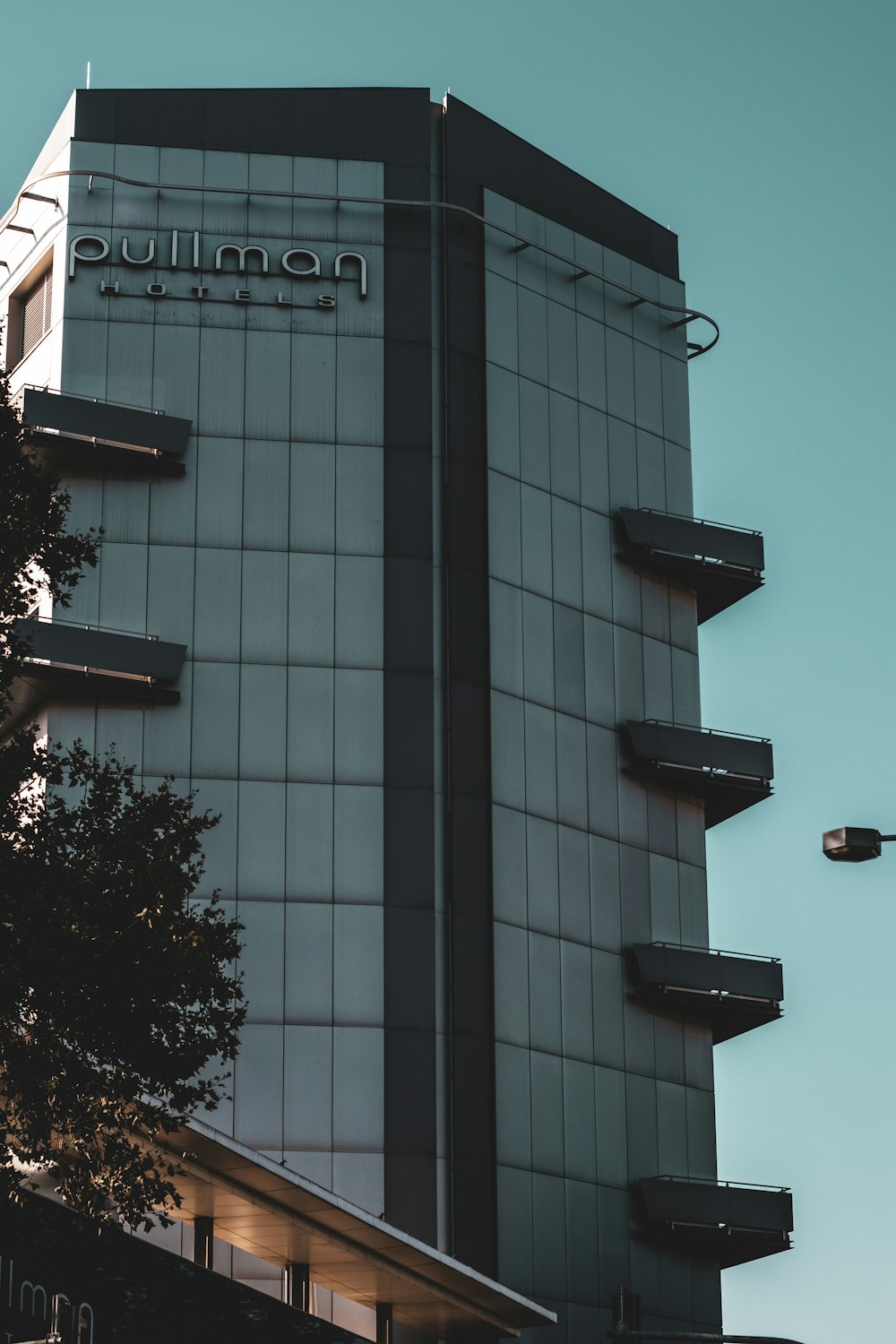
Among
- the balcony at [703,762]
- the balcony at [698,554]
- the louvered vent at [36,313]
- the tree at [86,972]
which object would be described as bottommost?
the tree at [86,972]

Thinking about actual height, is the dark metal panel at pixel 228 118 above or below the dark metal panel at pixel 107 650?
above

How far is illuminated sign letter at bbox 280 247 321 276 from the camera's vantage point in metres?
51.5

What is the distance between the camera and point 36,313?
52.5m

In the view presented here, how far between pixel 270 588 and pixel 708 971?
14629 mm

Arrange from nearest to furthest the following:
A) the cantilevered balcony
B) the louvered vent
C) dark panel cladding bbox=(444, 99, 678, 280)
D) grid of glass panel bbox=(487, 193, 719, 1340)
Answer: the cantilevered balcony < grid of glass panel bbox=(487, 193, 719, 1340) < the louvered vent < dark panel cladding bbox=(444, 99, 678, 280)

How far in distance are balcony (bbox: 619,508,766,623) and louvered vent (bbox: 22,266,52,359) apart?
52.7 feet

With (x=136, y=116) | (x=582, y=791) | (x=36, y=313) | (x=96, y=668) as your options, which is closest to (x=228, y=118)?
(x=136, y=116)

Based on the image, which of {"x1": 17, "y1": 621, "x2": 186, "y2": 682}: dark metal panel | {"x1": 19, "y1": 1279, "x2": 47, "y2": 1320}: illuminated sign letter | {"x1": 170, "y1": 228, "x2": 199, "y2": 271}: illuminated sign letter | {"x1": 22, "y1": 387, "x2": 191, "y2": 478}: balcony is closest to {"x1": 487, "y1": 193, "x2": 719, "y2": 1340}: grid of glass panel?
{"x1": 170, "y1": 228, "x2": 199, "y2": 271}: illuminated sign letter

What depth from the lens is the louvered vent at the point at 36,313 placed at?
51.7 metres

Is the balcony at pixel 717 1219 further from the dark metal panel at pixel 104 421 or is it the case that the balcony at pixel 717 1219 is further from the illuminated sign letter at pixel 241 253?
the illuminated sign letter at pixel 241 253

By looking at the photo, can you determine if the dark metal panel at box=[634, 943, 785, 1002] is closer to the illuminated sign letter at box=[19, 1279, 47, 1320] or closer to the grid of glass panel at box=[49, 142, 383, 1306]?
the grid of glass panel at box=[49, 142, 383, 1306]

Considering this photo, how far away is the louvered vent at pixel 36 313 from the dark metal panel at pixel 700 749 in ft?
60.7

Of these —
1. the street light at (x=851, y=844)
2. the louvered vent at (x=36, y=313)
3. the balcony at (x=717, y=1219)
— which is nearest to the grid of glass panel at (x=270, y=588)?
the louvered vent at (x=36, y=313)

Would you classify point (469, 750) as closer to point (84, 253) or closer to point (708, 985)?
point (708, 985)
